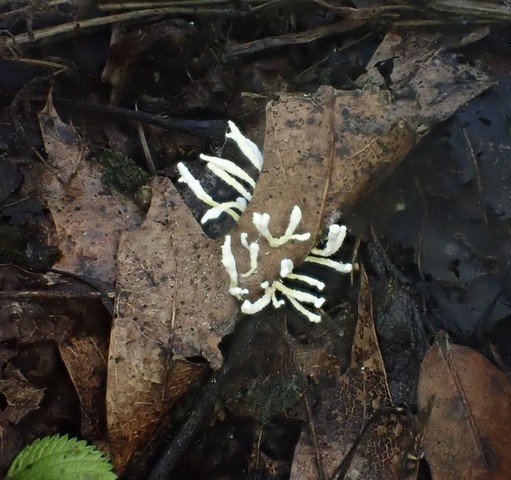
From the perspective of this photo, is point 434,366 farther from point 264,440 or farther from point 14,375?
point 14,375

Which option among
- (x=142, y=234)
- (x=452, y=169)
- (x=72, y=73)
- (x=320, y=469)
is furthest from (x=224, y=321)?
(x=72, y=73)

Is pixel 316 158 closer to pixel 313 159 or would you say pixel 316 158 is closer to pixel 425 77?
pixel 313 159

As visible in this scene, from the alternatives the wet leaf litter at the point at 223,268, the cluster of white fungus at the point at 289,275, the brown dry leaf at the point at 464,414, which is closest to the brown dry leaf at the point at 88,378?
the wet leaf litter at the point at 223,268

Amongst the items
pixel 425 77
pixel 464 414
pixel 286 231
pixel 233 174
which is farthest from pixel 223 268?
pixel 425 77

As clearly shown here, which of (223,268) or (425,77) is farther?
(425,77)

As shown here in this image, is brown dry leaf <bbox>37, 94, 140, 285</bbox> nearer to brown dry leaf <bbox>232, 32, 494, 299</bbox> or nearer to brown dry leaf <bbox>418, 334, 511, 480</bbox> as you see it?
brown dry leaf <bbox>232, 32, 494, 299</bbox>

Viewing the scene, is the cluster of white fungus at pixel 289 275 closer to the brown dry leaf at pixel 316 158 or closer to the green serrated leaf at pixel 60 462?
the brown dry leaf at pixel 316 158

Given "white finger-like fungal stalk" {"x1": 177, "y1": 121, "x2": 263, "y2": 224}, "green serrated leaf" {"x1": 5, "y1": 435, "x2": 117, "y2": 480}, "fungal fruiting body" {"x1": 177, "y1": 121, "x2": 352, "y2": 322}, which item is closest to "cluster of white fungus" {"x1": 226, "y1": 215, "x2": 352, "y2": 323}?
"fungal fruiting body" {"x1": 177, "y1": 121, "x2": 352, "y2": 322}
